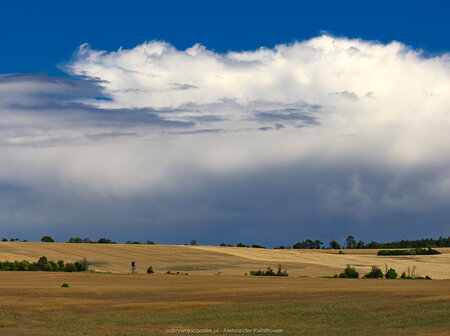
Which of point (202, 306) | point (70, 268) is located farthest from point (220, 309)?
point (70, 268)

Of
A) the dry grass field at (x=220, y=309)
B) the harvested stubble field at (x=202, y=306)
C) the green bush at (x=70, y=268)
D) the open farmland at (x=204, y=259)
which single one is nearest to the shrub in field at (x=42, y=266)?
the green bush at (x=70, y=268)

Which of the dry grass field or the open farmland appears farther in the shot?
the open farmland

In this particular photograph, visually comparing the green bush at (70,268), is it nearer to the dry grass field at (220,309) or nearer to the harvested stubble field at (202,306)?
the harvested stubble field at (202,306)

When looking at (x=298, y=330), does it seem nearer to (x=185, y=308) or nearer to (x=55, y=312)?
(x=185, y=308)

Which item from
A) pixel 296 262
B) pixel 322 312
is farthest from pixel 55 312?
pixel 296 262

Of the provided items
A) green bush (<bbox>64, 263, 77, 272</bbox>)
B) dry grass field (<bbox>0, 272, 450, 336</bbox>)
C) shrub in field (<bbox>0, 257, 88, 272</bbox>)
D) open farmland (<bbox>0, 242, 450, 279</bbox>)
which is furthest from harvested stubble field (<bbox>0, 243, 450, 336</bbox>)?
open farmland (<bbox>0, 242, 450, 279</bbox>)

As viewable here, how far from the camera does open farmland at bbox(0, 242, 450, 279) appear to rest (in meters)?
101

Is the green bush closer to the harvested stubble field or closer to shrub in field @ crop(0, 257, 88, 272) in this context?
shrub in field @ crop(0, 257, 88, 272)

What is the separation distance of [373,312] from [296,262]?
68.8 metres

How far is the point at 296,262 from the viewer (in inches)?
4493

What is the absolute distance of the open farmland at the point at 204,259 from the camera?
101m

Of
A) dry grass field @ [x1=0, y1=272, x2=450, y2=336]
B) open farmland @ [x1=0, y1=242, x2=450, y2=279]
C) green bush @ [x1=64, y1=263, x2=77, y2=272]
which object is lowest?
dry grass field @ [x1=0, y1=272, x2=450, y2=336]

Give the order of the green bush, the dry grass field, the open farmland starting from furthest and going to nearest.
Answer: the open farmland
the green bush
the dry grass field

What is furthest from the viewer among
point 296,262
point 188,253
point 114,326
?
point 188,253
